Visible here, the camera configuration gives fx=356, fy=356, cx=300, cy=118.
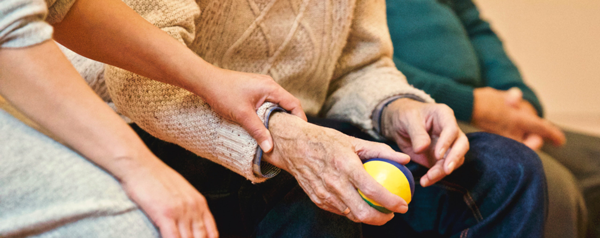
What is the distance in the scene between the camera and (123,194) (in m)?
0.43

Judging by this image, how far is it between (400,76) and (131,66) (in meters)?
0.65

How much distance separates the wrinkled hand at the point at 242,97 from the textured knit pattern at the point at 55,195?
212 mm

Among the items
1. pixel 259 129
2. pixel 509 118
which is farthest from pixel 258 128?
pixel 509 118

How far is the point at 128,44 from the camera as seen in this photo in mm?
549

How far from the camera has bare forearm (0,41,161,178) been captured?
0.42m

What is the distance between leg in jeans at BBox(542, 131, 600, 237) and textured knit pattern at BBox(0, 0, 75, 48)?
5.69 feet

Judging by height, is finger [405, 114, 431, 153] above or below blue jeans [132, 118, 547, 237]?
above

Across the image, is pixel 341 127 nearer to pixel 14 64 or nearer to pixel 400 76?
pixel 400 76

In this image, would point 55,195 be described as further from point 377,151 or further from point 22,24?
point 377,151

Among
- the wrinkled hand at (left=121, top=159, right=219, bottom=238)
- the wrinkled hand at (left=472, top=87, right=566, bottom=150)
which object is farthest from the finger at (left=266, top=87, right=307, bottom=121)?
the wrinkled hand at (left=472, top=87, right=566, bottom=150)

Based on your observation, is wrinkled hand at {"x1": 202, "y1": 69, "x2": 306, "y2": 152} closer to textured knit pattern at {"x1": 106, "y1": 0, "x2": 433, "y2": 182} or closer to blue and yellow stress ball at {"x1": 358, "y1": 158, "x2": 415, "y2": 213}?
textured knit pattern at {"x1": 106, "y1": 0, "x2": 433, "y2": 182}

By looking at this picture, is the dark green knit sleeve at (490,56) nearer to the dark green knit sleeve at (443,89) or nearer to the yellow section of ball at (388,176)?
the dark green knit sleeve at (443,89)

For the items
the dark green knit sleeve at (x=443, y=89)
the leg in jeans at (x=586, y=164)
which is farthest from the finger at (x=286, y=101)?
the leg in jeans at (x=586, y=164)

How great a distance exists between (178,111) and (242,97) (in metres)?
0.13
